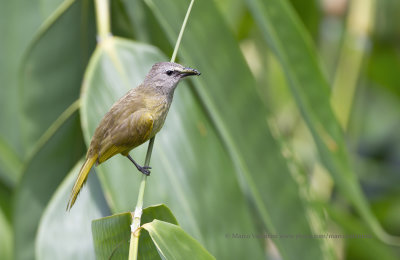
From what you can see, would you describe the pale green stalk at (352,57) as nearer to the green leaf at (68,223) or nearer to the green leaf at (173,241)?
the green leaf at (68,223)

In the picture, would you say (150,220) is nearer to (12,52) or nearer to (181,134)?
(181,134)

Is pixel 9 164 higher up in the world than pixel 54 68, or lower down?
lower down

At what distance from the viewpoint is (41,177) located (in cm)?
179

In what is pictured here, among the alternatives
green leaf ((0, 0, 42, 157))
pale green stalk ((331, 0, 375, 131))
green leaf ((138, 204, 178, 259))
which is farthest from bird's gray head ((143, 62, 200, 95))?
pale green stalk ((331, 0, 375, 131))

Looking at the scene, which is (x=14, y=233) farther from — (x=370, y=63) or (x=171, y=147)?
(x=370, y=63)

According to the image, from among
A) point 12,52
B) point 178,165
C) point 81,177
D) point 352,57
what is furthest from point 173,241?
point 352,57

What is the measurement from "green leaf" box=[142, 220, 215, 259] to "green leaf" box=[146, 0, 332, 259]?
0.59 m

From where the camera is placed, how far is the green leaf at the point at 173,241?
0.99 meters

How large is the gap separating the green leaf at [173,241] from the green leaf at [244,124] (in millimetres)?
592

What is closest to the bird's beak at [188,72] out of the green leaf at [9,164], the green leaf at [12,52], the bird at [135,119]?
the bird at [135,119]

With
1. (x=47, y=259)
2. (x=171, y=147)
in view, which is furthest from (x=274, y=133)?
(x=47, y=259)

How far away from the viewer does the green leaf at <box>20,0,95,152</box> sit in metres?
1.83

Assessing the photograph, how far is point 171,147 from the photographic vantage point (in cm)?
166

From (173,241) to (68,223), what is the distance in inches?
25.5
